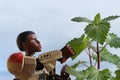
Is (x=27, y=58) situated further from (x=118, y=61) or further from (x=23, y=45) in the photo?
(x=118, y=61)

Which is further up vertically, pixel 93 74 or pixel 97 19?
pixel 97 19

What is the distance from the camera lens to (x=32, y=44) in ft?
5.62

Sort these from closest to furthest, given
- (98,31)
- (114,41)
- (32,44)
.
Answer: (98,31) < (114,41) < (32,44)

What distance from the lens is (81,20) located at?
4.27ft

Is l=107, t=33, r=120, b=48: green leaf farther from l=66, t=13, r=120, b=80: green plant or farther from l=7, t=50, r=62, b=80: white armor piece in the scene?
l=7, t=50, r=62, b=80: white armor piece

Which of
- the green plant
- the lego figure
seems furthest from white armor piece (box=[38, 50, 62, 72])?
the green plant

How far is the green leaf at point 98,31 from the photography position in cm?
117

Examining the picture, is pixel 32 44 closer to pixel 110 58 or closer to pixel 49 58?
pixel 49 58

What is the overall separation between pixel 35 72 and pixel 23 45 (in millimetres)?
228

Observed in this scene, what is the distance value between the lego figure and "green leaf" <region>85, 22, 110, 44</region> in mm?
507

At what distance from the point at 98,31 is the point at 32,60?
558 millimetres

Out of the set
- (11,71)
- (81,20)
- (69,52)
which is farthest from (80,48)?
(11,71)

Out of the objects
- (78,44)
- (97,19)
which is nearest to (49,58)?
(78,44)

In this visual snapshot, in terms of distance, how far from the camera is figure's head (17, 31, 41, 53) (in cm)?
171
